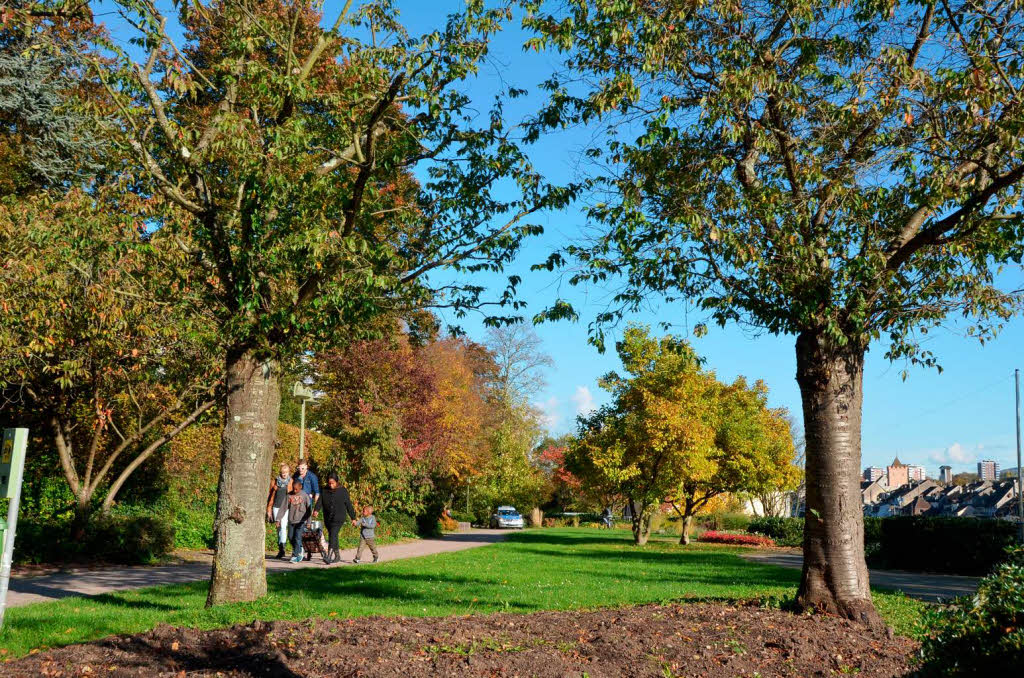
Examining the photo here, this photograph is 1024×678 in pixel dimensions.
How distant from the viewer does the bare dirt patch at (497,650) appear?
230 inches

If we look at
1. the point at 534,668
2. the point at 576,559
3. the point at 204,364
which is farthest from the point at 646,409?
the point at 534,668

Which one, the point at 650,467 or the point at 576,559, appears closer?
the point at 576,559

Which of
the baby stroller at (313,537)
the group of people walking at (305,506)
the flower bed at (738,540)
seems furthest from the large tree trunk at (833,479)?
the flower bed at (738,540)

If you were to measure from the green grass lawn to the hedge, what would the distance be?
4.40m

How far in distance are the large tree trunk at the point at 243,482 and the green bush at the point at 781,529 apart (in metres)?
27.4

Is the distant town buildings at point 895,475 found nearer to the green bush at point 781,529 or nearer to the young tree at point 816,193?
the green bush at point 781,529

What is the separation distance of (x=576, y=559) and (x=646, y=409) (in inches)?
339

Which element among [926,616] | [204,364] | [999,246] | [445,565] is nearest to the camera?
[926,616]

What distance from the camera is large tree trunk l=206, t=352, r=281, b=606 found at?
8703 mm

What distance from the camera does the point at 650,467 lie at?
27625 millimetres

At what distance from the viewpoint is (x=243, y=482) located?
888 cm

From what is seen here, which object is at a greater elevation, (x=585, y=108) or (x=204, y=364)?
(x=585, y=108)

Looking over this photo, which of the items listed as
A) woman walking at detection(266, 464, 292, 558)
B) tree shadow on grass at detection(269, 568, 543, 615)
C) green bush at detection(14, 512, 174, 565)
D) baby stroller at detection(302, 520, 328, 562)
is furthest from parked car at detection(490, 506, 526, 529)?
tree shadow on grass at detection(269, 568, 543, 615)

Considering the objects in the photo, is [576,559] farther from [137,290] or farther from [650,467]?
[137,290]
